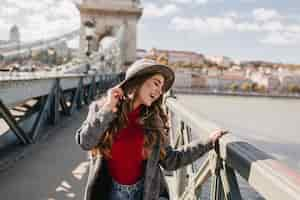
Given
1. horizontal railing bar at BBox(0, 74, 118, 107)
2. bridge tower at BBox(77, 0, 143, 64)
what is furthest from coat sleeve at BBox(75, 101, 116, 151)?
bridge tower at BBox(77, 0, 143, 64)

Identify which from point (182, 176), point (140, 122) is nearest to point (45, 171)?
point (182, 176)

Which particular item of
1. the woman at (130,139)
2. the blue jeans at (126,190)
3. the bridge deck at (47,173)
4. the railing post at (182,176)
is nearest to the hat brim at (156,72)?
the woman at (130,139)

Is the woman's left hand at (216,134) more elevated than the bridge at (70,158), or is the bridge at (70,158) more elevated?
the woman's left hand at (216,134)

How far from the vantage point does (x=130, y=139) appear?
128 centimetres

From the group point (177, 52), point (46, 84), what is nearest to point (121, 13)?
point (46, 84)

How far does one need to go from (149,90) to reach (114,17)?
32.8m

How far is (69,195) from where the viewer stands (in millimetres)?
2727

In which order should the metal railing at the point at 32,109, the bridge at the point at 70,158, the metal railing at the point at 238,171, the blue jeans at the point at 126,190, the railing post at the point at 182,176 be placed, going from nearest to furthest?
the metal railing at the point at 238,171, the bridge at the point at 70,158, the blue jeans at the point at 126,190, the railing post at the point at 182,176, the metal railing at the point at 32,109

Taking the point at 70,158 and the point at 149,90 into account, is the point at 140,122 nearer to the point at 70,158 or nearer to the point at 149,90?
the point at 149,90

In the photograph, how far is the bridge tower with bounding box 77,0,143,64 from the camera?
32500mm

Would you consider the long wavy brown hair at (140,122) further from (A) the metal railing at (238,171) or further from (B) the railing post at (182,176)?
(B) the railing post at (182,176)

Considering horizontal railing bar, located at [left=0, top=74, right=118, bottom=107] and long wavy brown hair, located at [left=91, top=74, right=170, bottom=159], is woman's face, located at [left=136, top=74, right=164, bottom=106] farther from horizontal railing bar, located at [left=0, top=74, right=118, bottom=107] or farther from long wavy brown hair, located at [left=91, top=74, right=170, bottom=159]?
horizontal railing bar, located at [left=0, top=74, right=118, bottom=107]

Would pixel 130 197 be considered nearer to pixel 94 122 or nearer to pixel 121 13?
pixel 94 122

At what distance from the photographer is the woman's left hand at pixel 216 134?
52.2 inches
